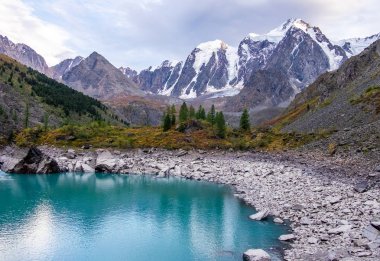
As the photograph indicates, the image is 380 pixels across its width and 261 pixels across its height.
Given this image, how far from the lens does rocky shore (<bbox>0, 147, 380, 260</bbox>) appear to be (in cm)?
3444

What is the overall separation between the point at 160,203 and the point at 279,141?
57372 millimetres

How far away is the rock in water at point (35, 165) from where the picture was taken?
8806 centimetres

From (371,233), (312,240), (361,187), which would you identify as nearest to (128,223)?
(312,240)

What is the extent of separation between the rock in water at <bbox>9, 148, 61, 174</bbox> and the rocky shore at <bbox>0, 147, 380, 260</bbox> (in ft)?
0.68

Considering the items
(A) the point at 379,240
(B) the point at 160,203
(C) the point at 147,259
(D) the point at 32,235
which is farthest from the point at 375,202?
(D) the point at 32,235

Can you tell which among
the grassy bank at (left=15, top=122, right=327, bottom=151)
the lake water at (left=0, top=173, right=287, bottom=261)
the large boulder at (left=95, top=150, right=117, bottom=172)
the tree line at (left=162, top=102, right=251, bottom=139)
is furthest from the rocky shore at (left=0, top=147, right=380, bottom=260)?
the tree line at (left=162, top=102, right=251, bottom=139)

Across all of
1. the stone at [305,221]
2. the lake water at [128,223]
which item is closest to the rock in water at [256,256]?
the lake water at [128,223]

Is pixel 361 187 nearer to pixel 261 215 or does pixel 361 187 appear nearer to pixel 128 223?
pixel 261 215

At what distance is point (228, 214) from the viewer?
5175 centimetres

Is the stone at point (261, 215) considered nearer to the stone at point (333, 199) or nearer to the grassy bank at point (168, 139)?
the stone at point (333, 199)

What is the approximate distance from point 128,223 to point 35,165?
48372mm

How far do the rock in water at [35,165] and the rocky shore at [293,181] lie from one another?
208 mm

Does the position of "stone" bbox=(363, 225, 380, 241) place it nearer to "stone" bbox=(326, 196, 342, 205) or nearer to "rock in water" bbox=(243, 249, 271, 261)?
"rock in water" bbox=(243, 249, 271, 261)

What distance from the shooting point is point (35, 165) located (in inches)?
3489
